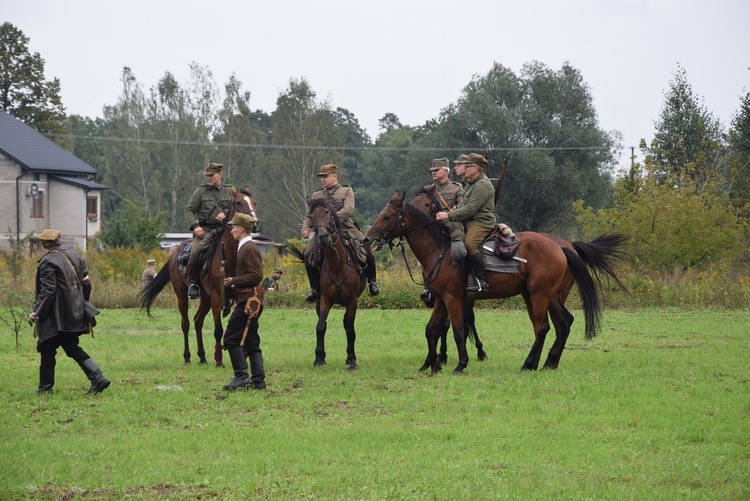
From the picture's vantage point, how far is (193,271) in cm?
1420

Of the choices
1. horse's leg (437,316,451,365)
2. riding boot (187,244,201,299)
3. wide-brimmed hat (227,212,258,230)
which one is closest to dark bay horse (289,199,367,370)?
horse's leg (437,316,451,365)

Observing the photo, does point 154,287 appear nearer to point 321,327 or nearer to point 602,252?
point 321,327

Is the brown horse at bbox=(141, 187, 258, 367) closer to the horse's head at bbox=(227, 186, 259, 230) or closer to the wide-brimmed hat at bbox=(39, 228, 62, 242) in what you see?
the horse's head at bbox=(227, 186, 259, 230)

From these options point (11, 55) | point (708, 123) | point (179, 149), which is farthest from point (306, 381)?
point (179, 149)

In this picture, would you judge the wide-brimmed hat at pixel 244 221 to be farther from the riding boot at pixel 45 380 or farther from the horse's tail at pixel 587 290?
the horse's tail at pixel 587 290

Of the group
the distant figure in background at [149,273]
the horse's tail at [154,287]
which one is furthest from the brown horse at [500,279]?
the distant figure in background at [149,273]

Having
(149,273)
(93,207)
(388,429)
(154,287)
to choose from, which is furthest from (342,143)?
(388,429)

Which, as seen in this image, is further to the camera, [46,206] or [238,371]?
[46,206]

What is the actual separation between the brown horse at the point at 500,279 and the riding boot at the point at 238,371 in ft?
8.59

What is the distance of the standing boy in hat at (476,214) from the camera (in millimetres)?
12734

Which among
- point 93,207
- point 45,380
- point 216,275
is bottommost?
point 45,380

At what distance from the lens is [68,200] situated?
55500 millimetres

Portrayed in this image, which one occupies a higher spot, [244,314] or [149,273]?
[149,273]

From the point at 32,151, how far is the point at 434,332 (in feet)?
155
